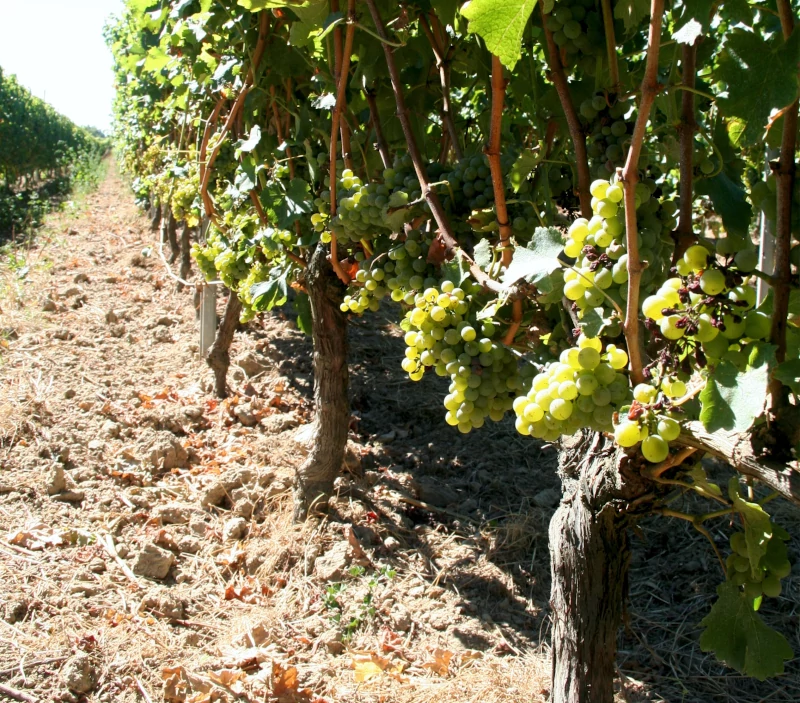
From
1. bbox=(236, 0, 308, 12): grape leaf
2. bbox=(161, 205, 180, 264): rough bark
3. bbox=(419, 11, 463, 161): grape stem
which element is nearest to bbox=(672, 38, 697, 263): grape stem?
bbox=(419, 11, 463, 161): grape stem

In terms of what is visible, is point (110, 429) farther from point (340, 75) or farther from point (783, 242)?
point (783, 242)

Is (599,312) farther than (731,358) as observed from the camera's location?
Yes

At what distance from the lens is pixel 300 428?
3.93m

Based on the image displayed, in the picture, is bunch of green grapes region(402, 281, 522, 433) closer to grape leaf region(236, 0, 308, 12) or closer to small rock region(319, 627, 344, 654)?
grape leaf region(236, 0, 308, 12)

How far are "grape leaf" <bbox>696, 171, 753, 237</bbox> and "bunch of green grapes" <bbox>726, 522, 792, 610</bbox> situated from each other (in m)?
0.57

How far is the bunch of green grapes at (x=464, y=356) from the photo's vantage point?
1416mm

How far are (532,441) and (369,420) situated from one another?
100 cm

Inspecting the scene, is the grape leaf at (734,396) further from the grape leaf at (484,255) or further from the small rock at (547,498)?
the small rock at (547,498)

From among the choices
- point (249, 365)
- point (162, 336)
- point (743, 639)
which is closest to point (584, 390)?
point (743, 639)

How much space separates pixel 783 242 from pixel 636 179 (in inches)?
8.9

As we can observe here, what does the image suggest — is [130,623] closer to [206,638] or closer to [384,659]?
[206,638]

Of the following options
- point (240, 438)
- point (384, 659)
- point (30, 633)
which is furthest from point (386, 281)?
point (240, 438)

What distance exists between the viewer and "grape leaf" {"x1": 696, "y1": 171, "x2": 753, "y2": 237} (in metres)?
1.24

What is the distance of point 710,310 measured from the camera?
3.14ft
